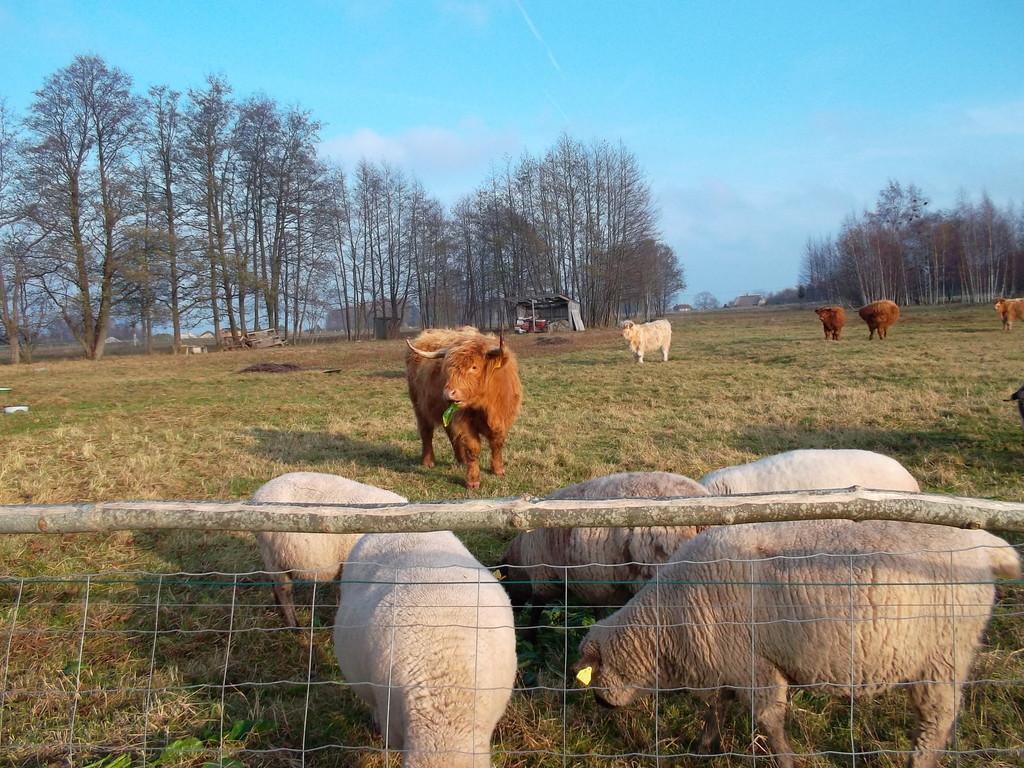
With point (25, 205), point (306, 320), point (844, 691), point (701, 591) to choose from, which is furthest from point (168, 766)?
point (306, 320)

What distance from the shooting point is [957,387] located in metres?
12.3

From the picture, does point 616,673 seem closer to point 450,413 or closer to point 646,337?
point 450,413

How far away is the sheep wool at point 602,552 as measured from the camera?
4.10 m

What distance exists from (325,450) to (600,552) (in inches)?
254

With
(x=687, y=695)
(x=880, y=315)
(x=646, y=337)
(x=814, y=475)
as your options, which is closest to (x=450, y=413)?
(x=814, y=475)

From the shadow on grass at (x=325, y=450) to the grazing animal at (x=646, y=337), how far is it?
1355cm

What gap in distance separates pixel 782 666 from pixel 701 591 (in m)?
0.48

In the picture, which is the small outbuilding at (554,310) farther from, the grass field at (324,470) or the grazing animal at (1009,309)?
the grass field at (324,470)

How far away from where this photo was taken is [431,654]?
268cm

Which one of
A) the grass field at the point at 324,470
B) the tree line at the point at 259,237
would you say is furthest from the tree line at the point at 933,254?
the grass field at the point at 324,470

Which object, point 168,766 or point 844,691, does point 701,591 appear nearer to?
point 844,691

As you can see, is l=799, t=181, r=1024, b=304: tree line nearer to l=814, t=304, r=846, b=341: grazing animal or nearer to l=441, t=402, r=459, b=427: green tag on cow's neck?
l=814, t=304, r=846, b=341: grazing animal

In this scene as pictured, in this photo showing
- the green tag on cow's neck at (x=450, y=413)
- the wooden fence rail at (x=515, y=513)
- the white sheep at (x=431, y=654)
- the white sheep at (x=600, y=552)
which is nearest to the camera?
the wooden fence rail at (x=515, y=513)

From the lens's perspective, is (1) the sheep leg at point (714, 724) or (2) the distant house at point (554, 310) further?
(2) the distant house at point (554, 310)
